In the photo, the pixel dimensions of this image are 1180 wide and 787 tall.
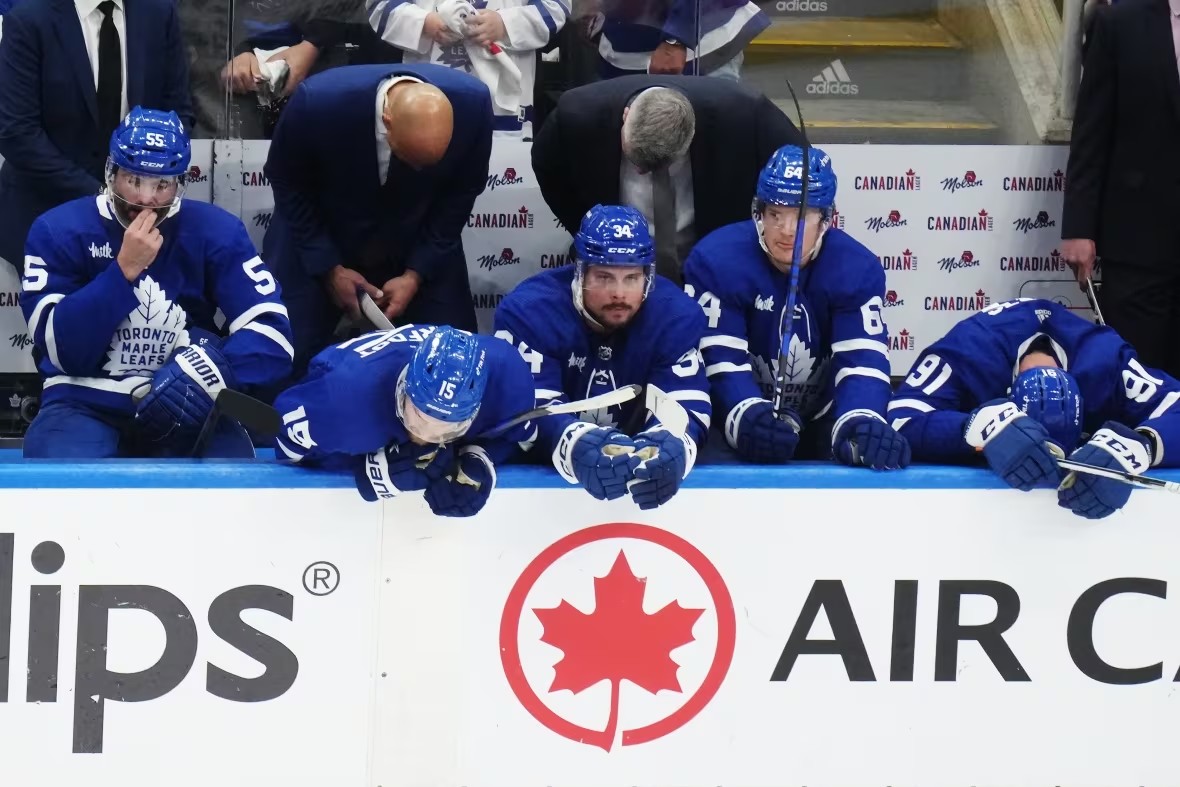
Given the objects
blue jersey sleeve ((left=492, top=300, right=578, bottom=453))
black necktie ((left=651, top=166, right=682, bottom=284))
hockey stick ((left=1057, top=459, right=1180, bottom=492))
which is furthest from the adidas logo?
hockey stick ((left=1057, top=459, right=1180, bottom=492))

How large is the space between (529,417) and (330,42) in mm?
1995

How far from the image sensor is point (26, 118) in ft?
14.0

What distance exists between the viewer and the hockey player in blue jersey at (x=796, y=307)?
3676 mm

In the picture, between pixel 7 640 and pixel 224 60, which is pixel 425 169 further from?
pixel 7 640

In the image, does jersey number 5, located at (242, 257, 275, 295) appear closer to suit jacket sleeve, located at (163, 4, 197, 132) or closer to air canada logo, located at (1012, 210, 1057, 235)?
suit jacket sleeve, located at (163, 4, 197, 132)

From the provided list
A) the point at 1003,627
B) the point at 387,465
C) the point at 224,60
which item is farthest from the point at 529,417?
the point at 224,60

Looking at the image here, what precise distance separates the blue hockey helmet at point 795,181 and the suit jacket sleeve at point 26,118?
6.11ft

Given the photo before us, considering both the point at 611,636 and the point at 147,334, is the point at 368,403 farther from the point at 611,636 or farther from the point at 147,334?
the point at 147,334

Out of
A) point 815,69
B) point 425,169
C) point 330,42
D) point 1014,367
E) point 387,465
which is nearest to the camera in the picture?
point 387,465

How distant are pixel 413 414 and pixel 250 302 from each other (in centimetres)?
100

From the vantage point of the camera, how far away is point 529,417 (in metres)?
3.04

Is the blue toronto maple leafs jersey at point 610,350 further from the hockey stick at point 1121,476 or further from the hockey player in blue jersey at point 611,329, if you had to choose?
the hockey stick at point 1121,476

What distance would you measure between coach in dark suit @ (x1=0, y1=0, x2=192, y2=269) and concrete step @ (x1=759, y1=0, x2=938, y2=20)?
71.2 inches

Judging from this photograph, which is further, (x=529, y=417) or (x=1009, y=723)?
(x=1009, y=723)
